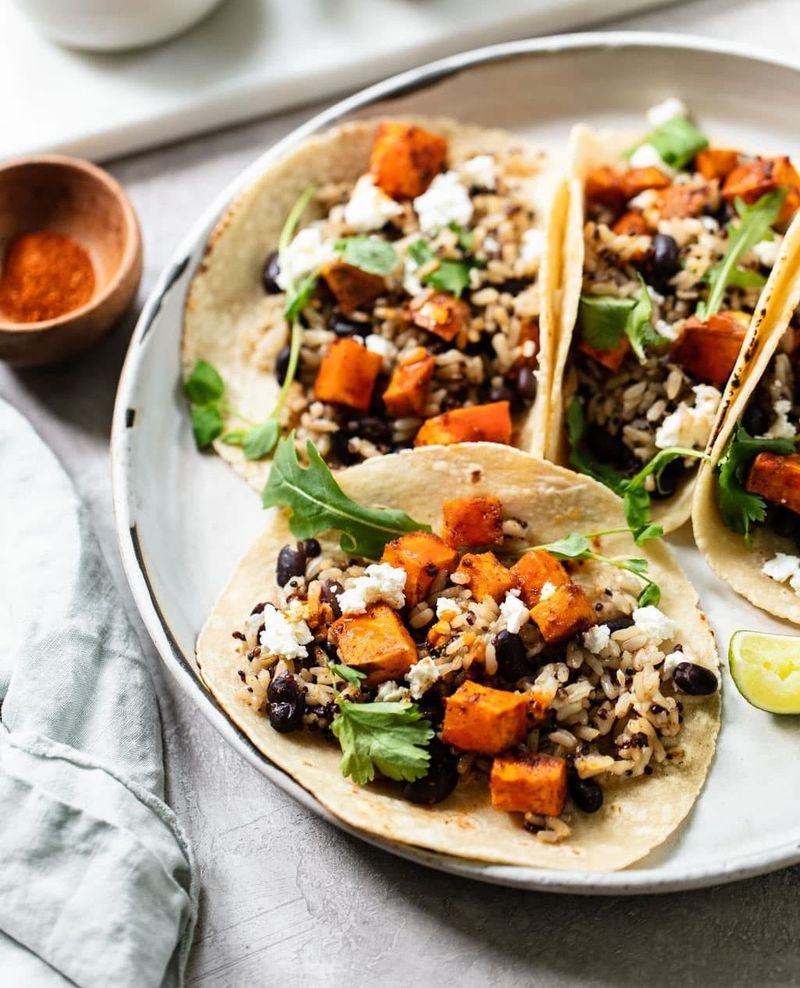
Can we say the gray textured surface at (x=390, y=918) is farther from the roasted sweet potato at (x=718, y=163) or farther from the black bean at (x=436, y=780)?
the roasted sweet potato at (x=718, y=163)

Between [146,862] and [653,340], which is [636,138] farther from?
[146,862]

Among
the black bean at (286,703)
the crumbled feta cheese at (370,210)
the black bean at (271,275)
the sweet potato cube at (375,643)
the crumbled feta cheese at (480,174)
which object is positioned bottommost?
the black bean at (286,703)

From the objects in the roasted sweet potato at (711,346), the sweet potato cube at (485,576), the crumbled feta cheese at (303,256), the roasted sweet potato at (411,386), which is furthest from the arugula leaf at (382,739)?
the crumbled feta cheese at (303,256)

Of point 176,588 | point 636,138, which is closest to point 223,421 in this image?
point 176,588

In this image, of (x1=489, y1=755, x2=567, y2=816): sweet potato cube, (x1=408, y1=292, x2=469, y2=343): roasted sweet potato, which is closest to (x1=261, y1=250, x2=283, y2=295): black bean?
(x1=408, y1=292, x2=469, y2=343): roasted sweet potato

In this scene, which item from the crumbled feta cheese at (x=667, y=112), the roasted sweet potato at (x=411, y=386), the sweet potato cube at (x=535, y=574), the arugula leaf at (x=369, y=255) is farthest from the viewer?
the crumbled feta cheese at (x=667, y=112)

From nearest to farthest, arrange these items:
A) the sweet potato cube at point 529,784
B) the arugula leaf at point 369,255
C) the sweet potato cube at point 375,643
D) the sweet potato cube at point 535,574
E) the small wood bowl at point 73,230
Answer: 1. the sweet potato cube at point 529,784
2. the sweet potato cube at point 375,643
3. the sweet potato cube at point 535,574
4. the arugula leaf at point 369,255
5. the small wood bowl at point 73,230
